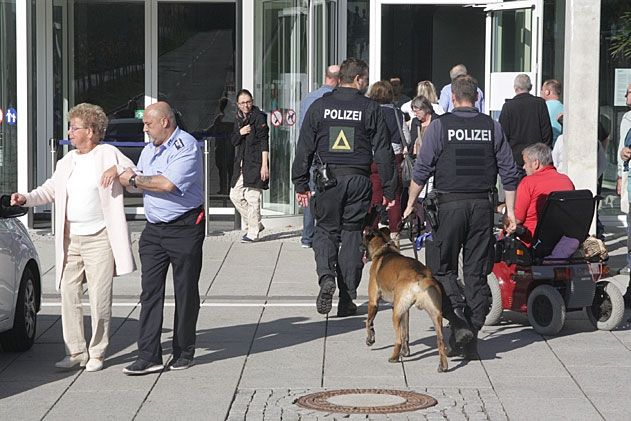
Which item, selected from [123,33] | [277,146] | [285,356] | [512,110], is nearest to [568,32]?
[512,110]

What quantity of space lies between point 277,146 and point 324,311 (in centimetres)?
651

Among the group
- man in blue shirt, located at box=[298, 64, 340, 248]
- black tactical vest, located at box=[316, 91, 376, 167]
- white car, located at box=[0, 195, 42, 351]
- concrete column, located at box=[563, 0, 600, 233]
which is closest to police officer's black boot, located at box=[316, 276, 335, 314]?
black tactical vest, located at box=[316, 91, 376, 167]

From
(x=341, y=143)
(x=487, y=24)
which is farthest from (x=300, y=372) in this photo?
(x=487, y=24)

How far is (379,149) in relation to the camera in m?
9.99

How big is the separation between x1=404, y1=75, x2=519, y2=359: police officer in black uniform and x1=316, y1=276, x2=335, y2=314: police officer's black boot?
1.14m

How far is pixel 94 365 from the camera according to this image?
855 centimetres

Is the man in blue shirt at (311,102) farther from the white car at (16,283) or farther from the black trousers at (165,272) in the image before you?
the black trousers at (165,272)

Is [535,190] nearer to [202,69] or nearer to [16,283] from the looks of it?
[16,283]

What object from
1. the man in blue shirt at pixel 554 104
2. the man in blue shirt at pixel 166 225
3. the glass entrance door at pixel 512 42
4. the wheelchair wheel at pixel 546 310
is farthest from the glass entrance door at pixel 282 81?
the man in blue shirt at pixel 166 225

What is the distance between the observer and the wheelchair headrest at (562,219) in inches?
383

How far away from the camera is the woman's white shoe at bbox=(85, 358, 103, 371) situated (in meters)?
8.53

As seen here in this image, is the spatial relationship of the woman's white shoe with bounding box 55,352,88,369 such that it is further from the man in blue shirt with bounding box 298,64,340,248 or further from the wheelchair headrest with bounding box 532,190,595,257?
the man in blue shirt with bounding box 298,64,340,248

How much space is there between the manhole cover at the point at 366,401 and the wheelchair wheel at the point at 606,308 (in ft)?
8.53

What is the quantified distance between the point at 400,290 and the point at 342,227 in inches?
67.7
